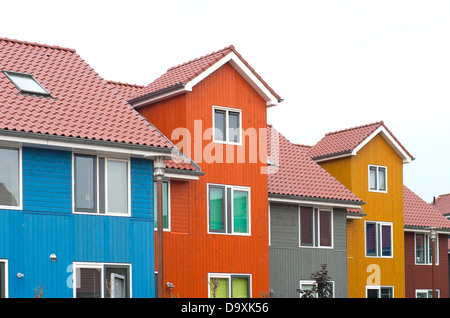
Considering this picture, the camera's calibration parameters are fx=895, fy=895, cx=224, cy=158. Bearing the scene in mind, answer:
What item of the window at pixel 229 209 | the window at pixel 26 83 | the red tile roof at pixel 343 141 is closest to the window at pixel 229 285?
the window at pixel 229 209

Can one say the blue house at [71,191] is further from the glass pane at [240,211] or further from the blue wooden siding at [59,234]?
the glass pane at [240,211]

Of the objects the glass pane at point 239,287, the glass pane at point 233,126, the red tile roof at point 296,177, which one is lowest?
the glass pane at point 239,287

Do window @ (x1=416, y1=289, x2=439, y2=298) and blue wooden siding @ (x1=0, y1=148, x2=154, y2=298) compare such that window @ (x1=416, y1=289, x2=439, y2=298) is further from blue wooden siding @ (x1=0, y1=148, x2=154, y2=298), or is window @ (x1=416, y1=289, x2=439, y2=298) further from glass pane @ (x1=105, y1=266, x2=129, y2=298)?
glass pane @ (x1=105, y1=266, x2=129, y2=298)

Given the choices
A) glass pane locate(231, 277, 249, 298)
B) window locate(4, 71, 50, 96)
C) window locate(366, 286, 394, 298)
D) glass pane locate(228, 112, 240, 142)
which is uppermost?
window locate(4, 71, 50, 96)

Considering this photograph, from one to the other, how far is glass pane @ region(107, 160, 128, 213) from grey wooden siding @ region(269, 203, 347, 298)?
30.4 ft

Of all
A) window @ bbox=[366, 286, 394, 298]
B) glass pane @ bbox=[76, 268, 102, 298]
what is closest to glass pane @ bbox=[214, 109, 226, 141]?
glass pane @ bbox=[76, 268, 102, 298]

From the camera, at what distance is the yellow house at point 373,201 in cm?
3919

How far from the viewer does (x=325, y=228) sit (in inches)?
1409

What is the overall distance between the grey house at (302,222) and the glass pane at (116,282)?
352 inches

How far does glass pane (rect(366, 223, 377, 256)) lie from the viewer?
130 ft

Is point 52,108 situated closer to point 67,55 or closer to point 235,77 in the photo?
point 67,55

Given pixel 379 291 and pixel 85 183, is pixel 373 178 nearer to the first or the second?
pixel 379 291

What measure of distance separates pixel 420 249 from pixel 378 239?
198 inches
